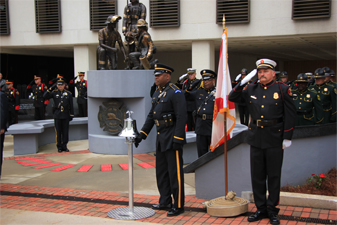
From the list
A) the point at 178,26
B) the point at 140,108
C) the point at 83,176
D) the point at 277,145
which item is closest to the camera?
the point at 277,145

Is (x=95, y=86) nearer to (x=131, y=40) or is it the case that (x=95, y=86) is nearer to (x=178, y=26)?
(x=131, y=40)

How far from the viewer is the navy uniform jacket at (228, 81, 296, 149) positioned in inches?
173

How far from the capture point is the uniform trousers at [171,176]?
4.89m

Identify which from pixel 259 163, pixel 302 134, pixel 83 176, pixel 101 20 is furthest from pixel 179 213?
pixel 101 20

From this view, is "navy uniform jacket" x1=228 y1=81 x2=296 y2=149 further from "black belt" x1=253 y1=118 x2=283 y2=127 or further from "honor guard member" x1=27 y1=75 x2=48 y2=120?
"honor guard member" x1=27 y1=75 x2=48 y2=120

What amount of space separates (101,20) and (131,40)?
7.89 m

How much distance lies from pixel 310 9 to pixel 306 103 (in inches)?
309

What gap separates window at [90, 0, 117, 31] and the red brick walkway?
11834 mm

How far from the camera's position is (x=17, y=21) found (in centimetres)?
1828

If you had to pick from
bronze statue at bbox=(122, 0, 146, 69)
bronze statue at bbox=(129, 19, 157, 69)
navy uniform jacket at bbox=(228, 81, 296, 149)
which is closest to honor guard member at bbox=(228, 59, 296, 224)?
navy uniform jacket at bbox=(228, 81, 296, 149)

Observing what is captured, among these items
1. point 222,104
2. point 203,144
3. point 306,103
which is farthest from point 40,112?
point 222,104

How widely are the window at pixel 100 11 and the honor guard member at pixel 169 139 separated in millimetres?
12709

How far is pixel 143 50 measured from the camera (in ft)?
31.6

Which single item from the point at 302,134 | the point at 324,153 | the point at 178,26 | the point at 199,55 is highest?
the point at 178,26
